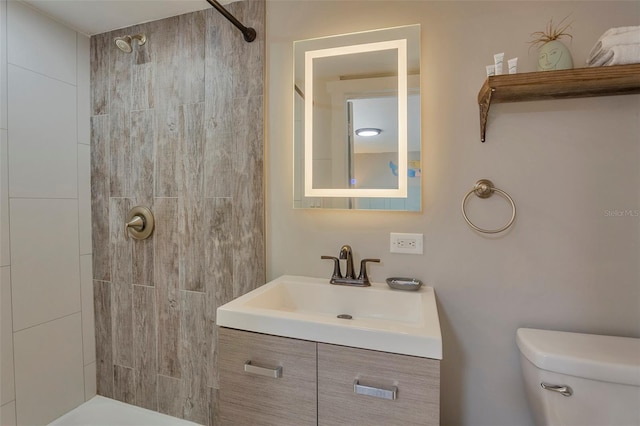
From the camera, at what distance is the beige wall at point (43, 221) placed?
1489 mm

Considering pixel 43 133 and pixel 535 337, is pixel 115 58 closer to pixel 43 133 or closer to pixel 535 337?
pixel 43 133

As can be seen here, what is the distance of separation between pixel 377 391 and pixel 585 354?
71cm

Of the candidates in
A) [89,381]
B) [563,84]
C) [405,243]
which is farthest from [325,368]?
[89,381]

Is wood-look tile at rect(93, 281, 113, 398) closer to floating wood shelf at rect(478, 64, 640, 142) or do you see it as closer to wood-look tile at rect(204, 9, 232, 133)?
wood-look tile at rect(204, 9, 232, 133)

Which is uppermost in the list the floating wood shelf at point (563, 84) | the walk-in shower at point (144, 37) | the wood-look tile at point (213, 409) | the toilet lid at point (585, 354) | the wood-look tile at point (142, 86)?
the walk-in shower at point (144, 37)

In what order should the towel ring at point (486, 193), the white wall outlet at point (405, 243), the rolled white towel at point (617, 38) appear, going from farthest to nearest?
the white wall outlet at point (405, 243) → the towel ring at point (486, 193) → the rolled white towel at point (617, 38)

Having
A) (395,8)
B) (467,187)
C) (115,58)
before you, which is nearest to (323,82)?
(395,8)

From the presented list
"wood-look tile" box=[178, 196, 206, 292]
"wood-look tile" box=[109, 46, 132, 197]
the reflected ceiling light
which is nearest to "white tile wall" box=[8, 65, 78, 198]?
"wood-look tile" box=[109, 46, 132, 197]

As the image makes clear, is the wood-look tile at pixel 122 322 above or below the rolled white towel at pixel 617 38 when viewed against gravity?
below

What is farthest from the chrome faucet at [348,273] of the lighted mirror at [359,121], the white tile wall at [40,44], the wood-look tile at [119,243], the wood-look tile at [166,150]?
the white tile wall at [40,44]

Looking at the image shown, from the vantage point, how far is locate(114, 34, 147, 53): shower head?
5.32 ft

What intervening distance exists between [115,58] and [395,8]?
164 cm

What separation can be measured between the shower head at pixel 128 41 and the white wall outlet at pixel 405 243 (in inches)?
68.6

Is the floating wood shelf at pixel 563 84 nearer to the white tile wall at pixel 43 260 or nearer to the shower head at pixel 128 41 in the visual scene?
the shower head at pixel 128 41
